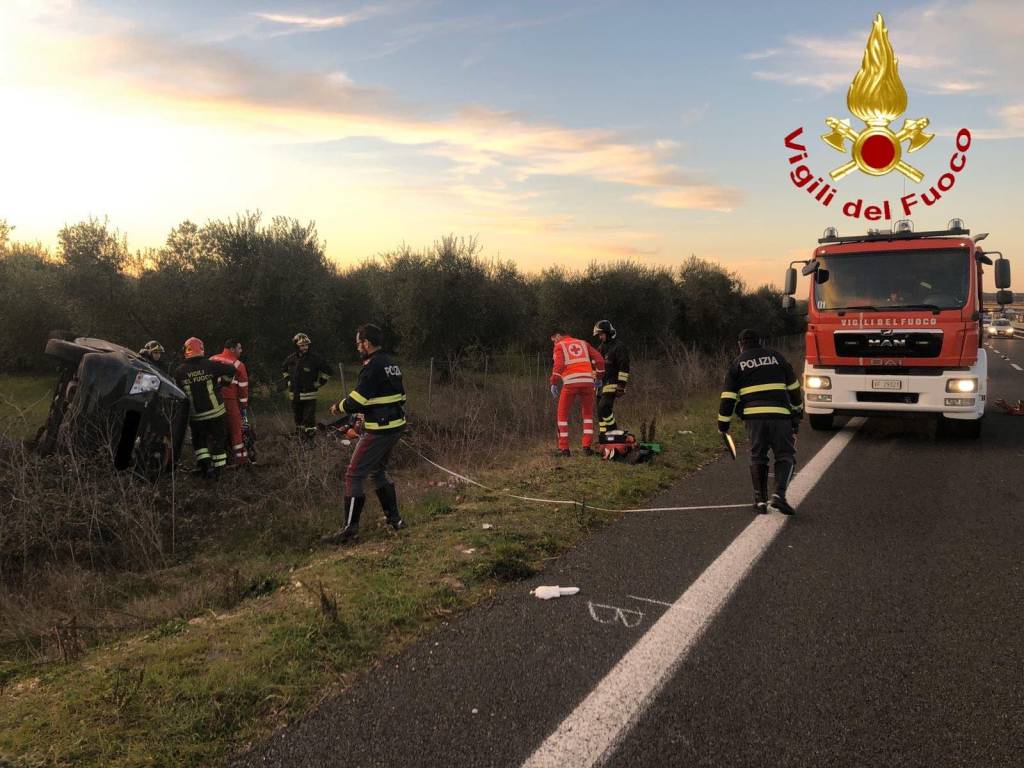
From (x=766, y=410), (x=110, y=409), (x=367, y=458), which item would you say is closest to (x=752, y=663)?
(x=766, y=410)

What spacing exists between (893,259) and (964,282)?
35.3 inches

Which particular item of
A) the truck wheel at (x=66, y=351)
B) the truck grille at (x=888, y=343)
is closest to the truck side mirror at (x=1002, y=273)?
the truck grille at (x=888, y=343)

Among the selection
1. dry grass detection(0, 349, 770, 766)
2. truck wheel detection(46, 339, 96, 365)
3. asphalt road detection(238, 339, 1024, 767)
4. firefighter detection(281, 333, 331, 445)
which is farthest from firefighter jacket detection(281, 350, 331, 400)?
asphalt road detection(238, 339, 1024, 767)

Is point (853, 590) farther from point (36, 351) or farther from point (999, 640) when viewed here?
point (36, 351)

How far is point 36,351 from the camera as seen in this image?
2431cm

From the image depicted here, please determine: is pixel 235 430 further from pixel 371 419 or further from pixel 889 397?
pixel 889 397

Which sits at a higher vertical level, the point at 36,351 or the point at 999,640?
the point at 36,351

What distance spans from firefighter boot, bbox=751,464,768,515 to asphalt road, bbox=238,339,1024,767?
42 cm

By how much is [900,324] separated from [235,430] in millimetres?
9400

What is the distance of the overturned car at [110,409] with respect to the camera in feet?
24.1

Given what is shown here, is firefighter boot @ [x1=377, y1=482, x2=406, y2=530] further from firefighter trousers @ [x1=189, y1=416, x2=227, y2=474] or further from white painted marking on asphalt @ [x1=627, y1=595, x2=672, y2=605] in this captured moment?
firefighter trousers @ [x1=189, y1=416, x2=227, y2=474]

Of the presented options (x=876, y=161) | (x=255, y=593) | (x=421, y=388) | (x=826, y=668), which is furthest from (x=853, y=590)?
(x=421, y=388)

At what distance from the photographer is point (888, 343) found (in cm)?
911

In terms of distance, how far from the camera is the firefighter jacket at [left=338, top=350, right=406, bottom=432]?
559 centimetres
